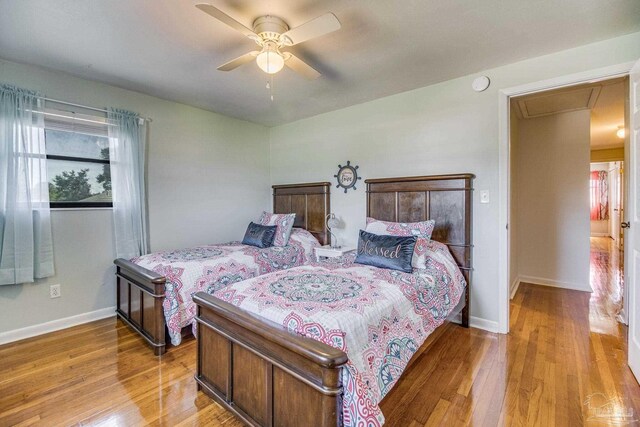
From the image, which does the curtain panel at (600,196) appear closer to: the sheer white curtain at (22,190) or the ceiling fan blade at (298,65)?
the ceiling fan blade at (298,65)

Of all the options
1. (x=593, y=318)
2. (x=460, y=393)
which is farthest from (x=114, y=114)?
(x=593, y=318)

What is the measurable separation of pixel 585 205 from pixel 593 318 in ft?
5.55

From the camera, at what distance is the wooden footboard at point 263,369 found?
1.19 meters

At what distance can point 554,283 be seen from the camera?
4133 millimetres

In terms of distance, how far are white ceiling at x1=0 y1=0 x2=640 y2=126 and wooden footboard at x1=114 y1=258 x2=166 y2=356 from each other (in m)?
1.81

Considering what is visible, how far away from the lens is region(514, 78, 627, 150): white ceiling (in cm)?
325

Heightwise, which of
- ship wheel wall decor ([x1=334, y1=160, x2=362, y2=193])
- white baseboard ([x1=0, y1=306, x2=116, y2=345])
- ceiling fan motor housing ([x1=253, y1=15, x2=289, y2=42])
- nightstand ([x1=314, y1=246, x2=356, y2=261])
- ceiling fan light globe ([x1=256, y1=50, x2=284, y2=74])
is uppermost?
ceiling fan motor housing ([x1=253, y1=15, x2=289, y2=42])

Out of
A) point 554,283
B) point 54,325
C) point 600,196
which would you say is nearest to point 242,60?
point 54,325

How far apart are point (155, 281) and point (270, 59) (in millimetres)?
1854

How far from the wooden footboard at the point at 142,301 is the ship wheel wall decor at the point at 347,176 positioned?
91.8 inches

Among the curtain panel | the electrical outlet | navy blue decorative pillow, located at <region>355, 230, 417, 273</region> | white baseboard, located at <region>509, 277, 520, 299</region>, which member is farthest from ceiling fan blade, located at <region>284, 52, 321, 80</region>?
the curtain panel

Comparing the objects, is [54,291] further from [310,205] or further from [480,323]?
[480,323]

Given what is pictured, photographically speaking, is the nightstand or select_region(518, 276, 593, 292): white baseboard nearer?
the nightstand

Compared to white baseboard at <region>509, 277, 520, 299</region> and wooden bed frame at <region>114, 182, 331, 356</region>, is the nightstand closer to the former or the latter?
wooden bed frame at <region>114, 182, 331, 356</region>
